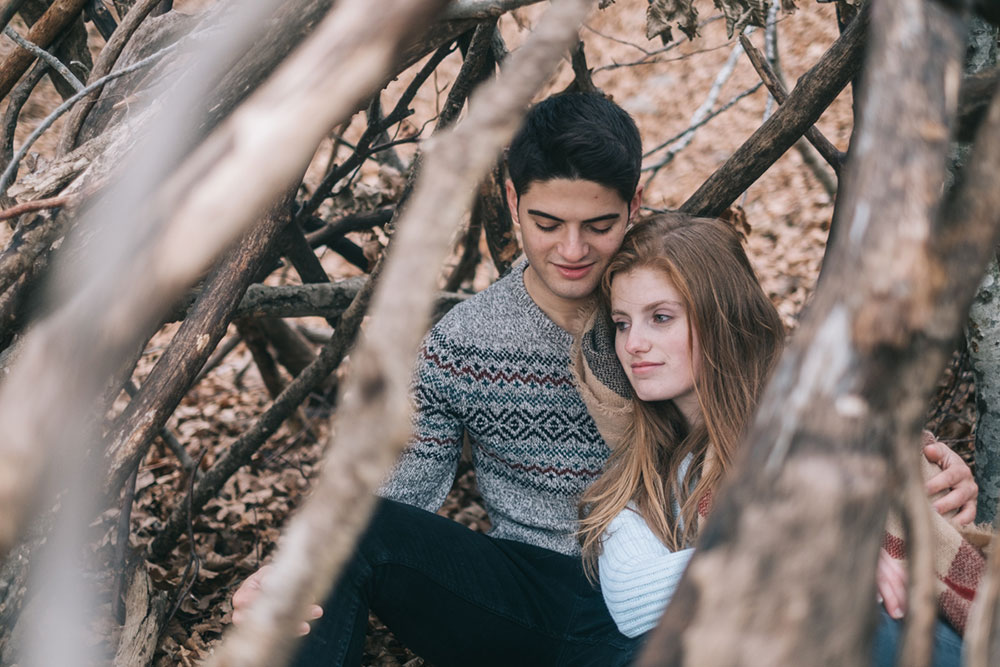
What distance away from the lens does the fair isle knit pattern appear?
250cm

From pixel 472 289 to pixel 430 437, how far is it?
1.70 metres

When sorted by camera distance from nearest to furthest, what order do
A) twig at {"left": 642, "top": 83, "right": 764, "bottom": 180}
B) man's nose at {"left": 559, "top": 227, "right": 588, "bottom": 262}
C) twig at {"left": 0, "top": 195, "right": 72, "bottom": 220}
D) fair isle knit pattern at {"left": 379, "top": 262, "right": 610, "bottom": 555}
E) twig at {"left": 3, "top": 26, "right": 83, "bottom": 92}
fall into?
twig at {"left": 0, "top": 195, "right": 72, "bottom": 220}, twig at {"left": 3, "top": 26, "right": 83, "bottom": 92}, man's nose at {"left": 559, "top": 227, "right": 588, "bottom": 262}, fair isle knit pattern at {"left": 379, "top": 262, "right": 610, "bottom": 555}, twig at {"left": 642, "top": 83, "right": 764, "bottom": 180}

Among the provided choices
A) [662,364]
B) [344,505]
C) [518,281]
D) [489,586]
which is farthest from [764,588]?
[518,281]

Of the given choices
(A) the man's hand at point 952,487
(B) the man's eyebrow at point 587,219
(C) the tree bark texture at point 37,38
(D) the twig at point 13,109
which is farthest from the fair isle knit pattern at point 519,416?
(C) the tree bark texture at point 37,38

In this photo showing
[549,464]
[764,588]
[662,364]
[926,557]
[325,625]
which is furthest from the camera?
[549,464]

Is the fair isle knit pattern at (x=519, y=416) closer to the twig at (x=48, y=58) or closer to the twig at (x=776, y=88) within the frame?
the twig at (x=776, y=88)

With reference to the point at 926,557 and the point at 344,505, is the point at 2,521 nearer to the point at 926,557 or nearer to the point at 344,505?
the point at 344,505

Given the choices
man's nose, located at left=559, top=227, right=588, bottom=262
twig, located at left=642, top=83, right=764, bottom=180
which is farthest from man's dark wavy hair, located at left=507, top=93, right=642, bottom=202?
twig, located at left=642, top=83, right=764, bottom=180

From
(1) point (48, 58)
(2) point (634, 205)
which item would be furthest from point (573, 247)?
(1) point (48, 58)

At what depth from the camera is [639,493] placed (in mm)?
2188

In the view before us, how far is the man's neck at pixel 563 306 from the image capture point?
2.51 meters

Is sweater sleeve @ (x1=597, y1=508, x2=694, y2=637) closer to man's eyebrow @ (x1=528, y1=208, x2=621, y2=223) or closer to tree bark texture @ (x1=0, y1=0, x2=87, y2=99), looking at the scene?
man's eyebrow @ (x1=528, y1=208, x2=621, y2=223)

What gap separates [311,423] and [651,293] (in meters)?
2.51

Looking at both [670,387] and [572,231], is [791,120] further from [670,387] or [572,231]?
[670,387]
